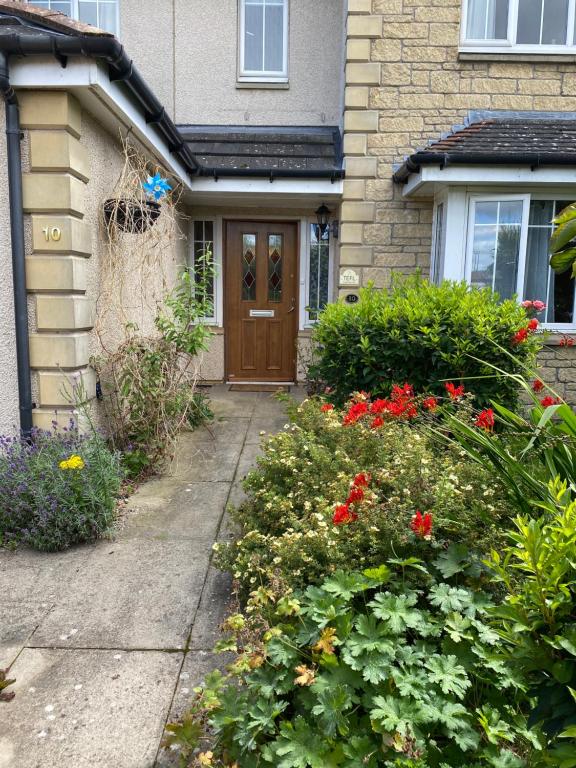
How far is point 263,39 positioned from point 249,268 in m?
3.17

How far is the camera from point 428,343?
473 centimetres

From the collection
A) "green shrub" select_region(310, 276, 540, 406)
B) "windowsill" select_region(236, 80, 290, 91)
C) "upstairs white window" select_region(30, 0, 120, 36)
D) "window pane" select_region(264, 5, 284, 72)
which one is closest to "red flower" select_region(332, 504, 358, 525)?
"green shrub" select_region(310, 276, 540, 406)

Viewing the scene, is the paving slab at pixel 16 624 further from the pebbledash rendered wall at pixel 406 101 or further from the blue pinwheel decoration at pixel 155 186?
the pebbledash rendered wall at pixel 406 101

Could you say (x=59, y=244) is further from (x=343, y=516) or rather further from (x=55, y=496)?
(x=343, y=516)

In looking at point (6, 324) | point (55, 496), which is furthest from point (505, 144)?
point (55, 496)

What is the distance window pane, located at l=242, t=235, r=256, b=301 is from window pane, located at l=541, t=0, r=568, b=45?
4.43 meters

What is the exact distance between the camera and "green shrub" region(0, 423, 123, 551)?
11.8 feet

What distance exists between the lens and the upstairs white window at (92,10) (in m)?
8.30

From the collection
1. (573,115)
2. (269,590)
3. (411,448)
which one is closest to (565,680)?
(269,590)

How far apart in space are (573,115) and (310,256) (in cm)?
371

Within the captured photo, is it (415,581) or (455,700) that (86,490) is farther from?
(455,700)

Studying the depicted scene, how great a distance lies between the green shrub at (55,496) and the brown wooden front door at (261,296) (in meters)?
4.96

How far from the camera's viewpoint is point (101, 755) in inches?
81.0

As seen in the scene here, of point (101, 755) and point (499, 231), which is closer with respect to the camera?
point (101, 755)
